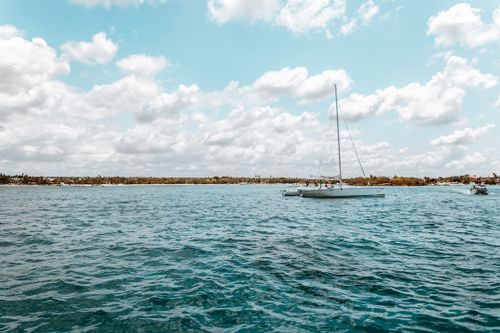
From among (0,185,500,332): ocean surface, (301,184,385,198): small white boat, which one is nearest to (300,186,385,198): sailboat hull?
(301,184,385,198): small white boat

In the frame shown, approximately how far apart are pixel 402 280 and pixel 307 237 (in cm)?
1207

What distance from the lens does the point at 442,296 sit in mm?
12266

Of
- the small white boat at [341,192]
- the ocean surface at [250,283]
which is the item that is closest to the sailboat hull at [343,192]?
the small white boat at [341,192]

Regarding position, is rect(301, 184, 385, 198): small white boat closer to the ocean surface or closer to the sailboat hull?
the sailboat hull

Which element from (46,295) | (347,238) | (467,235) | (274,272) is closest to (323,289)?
(274,272)

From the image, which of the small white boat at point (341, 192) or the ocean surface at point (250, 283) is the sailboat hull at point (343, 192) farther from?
the ocean surface at point (250, 283)

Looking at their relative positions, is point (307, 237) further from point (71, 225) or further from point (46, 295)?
point (71, 225)

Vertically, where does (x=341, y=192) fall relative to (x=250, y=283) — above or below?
above

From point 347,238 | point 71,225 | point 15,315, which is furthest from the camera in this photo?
point 71,225

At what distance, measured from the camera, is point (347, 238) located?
2609 centimetres

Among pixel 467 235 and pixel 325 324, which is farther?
pixel 467 235

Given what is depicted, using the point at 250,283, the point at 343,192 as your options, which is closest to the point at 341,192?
the point at 343,192

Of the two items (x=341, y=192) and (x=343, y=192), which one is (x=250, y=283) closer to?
(x=341, y=192)

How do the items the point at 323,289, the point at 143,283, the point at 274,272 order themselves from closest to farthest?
the point at 323,289 → the point at 143,283 → the point at 274,272
